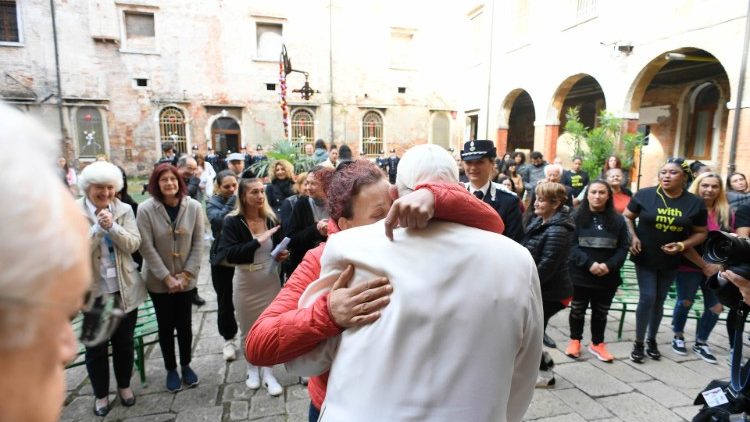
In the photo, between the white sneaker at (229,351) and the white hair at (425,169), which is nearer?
the white hair at (425,169)

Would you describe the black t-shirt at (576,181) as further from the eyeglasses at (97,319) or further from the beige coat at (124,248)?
the eyeglasses at (97,319)

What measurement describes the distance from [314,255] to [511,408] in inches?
32.1

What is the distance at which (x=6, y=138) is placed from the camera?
1.70 ft

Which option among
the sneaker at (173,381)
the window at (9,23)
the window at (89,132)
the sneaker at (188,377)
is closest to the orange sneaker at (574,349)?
the sneaker at (188,377)

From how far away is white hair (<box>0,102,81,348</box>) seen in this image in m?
0.49

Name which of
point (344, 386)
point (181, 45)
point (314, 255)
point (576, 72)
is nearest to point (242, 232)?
point (314, 255)

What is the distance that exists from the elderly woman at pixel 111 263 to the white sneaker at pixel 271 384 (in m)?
0.96

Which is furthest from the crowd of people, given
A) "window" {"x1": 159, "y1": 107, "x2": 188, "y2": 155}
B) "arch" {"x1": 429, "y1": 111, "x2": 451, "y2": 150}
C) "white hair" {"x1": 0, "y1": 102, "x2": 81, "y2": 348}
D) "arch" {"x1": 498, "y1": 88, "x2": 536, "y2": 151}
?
"arch" {"x1": 429, "y1": 111, "x2": 451, "y2": 150}

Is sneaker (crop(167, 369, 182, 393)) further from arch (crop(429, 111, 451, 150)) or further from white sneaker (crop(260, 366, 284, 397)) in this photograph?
→ arch (crop(429, 111, 451, 150))

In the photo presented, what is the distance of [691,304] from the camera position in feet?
13.5

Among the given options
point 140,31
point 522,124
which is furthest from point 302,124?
point 522,124

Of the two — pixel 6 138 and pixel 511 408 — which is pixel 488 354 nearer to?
pixel 511 408

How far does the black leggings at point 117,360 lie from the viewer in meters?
2.98

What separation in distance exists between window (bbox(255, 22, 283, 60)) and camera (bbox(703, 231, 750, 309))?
1897 cm
